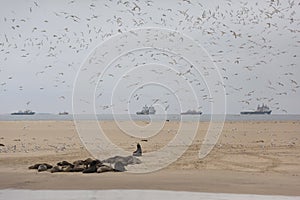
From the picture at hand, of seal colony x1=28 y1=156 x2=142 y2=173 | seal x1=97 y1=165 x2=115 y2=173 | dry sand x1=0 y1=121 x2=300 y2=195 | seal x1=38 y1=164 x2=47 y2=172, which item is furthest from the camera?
seal x1=38 y1=164 x2=47 y2=172

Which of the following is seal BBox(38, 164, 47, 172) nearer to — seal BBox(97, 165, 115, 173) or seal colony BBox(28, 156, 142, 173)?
seal colony BBox(28, 156, 142, 173)

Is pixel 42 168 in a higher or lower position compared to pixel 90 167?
lower

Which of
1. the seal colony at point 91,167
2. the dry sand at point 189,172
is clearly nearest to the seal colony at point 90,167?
the seal colony at point 91,167

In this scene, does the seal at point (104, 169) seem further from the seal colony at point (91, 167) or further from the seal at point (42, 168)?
the seal at point (42, 168)

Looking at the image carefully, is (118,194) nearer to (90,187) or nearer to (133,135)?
(90,187)

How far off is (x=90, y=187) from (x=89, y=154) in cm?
793

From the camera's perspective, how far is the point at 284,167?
1319 cm

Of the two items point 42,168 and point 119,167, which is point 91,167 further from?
point 42,168

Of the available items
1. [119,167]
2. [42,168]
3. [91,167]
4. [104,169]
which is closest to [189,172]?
[119,167]

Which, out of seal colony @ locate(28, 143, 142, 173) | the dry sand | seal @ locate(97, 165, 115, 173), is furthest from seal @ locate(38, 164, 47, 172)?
seal @ locate(97, 165, 115, 173)

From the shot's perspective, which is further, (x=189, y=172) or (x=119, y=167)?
(x=119, y=167)

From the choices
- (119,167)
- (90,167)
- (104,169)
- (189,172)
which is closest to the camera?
(104,169)

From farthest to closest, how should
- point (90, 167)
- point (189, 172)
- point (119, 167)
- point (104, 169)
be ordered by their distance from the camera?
point (119, 167)
point (90, 167)
point (189, 172)
point (104, 169)

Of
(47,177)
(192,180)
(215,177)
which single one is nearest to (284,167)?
(215,177)
